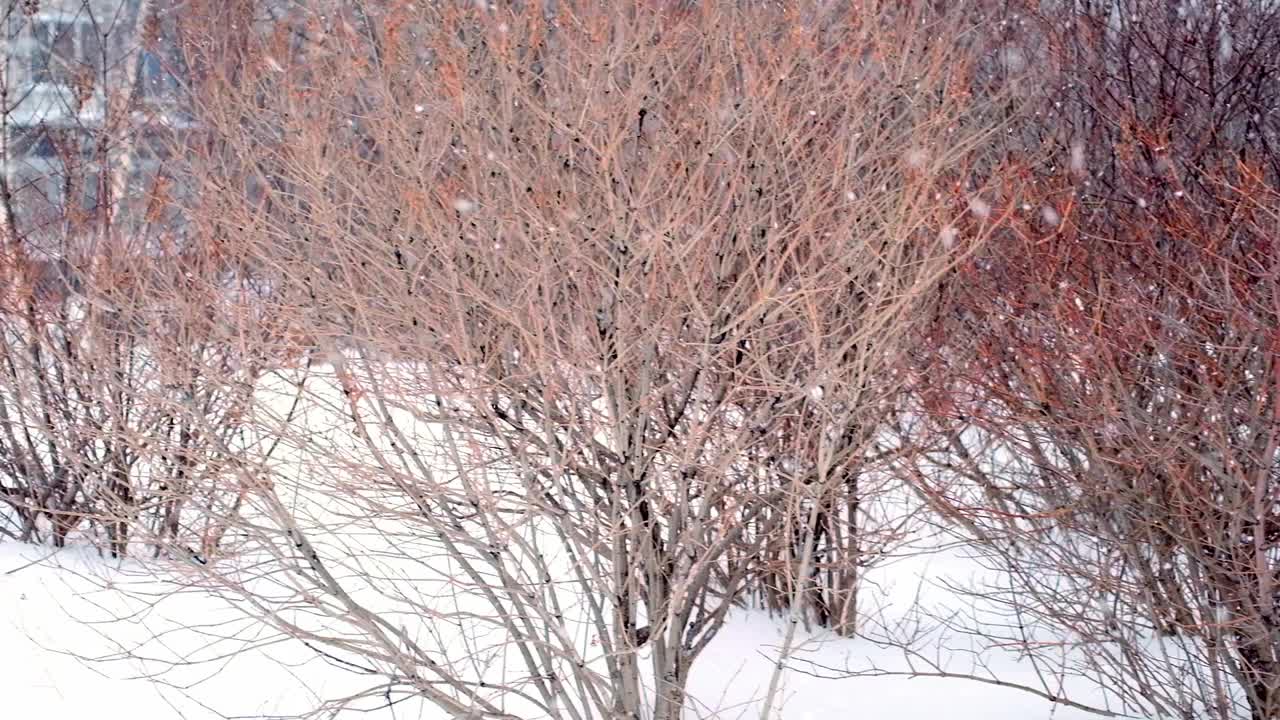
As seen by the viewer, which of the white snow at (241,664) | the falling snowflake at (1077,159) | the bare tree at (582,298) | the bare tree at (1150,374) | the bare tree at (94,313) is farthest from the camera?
the falling snowflake at (1077,159)

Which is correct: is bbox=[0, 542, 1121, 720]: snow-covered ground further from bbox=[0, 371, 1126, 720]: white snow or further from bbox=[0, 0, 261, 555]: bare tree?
bbox=[0, 0, 261, 555]: bare tree

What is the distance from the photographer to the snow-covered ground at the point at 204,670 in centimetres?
754

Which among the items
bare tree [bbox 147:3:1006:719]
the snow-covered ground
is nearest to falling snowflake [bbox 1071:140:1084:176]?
bare tree [bbox 147:3:1006:719]

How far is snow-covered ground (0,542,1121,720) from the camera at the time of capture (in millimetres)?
7539

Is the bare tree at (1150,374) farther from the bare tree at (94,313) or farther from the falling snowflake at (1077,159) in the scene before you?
the bare tree at (94,313)

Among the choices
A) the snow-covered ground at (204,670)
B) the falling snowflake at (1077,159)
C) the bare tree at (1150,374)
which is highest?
the falling snowflake at (1077,159)

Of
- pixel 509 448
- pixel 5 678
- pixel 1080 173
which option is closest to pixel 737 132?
pixel 509 448

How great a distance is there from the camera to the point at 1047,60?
10.3m

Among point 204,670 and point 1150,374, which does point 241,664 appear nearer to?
point 204,670

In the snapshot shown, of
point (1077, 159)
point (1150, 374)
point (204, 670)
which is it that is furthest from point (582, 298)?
point (1077, 159)

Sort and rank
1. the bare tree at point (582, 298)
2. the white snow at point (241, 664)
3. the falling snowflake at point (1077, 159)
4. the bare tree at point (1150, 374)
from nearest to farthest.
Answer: the bare tree at point (582, 298), the bare tree at point (1150, 374), the white snow at point (241, 664), the falling snowflake at point (1077, 159)

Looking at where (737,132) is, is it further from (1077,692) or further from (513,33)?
(1077,692)

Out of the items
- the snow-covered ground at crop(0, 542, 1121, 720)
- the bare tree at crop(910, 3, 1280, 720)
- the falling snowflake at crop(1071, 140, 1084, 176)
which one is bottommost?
the snow-covered ground at crop(0, 542, 1121, 720)

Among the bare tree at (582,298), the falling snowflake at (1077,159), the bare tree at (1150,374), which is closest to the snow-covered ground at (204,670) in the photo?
the bare tree at (582,298)
